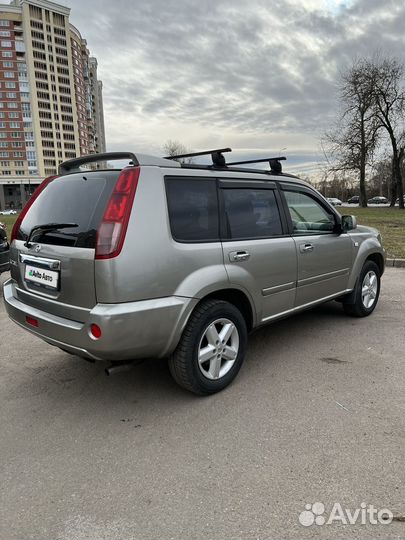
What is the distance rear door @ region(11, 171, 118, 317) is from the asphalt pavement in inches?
33.8

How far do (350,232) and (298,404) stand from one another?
8.09ft

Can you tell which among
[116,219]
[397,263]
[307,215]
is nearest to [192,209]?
[116,219]

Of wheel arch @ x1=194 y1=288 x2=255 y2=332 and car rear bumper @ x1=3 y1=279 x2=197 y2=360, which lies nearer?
car rear bumper @ x1=3 y1=279 x2=197 y2=360

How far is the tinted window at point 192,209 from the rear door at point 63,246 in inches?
17.6

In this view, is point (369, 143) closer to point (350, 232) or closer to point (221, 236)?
point (350, 232)

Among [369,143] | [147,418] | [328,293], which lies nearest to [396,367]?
[328,293]

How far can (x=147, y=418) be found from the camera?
111 inches

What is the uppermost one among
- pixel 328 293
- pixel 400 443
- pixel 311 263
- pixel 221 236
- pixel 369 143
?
pixel 369 143

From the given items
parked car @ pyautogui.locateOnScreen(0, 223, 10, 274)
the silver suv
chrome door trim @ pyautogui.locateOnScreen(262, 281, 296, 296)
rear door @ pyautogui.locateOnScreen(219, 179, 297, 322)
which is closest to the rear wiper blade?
the silver suv

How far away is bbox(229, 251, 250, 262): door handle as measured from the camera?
3094 mm
